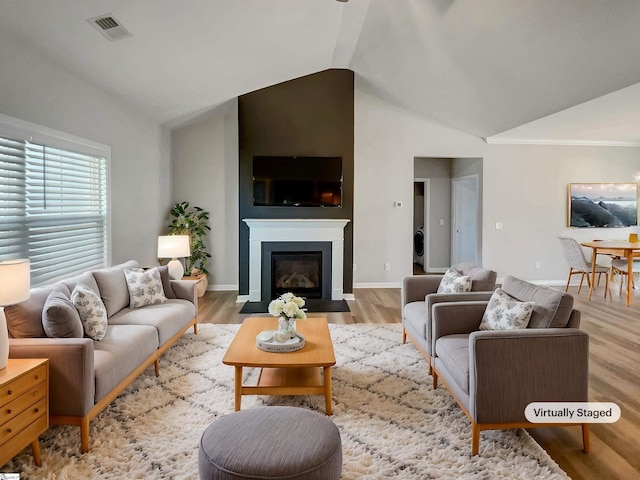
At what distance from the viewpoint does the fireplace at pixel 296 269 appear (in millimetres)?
5984

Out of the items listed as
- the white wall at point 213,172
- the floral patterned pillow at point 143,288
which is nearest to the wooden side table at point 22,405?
the floral patterned pillow at point 143,288

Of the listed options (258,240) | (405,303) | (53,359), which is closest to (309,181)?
(258,240)

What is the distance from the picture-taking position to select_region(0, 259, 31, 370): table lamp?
6.79 feet

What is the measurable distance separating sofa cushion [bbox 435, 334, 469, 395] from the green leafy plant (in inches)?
171

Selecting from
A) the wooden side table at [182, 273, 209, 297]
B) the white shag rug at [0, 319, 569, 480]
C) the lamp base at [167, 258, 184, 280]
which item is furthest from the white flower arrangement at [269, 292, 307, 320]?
the wooden side table at [182, 273, 209, 297]

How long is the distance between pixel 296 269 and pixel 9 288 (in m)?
4.15

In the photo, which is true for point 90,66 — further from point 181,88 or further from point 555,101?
point 555,101

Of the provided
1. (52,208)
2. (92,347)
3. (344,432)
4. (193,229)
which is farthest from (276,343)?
(193,229)

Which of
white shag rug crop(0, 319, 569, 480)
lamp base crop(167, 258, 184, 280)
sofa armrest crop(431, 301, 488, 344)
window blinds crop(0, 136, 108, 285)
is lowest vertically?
white shag rug crop(0, 319, 569, 480)

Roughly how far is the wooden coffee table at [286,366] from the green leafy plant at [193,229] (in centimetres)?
347

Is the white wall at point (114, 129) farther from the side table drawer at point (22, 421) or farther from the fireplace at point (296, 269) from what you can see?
the side table drawer at point (22, 421)

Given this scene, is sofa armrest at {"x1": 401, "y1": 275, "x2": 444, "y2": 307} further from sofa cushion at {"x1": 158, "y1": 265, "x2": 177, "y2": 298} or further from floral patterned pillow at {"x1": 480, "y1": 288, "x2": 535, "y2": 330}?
sofa cushion at {"x1": 158, "y1": 265, "x2": 177, "y2": 298}

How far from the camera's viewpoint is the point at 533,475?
2020 millimetres

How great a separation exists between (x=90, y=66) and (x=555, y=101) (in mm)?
4672
